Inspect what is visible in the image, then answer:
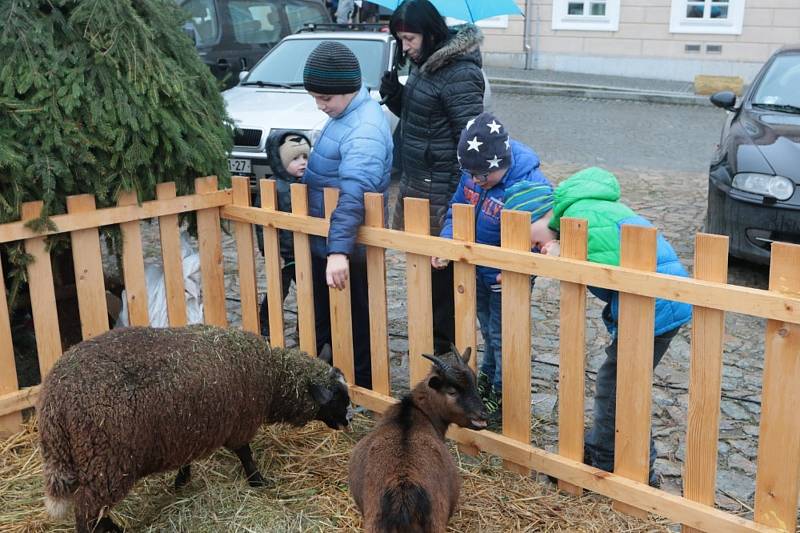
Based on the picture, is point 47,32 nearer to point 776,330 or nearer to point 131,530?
point 131,530

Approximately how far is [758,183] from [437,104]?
10.9ft

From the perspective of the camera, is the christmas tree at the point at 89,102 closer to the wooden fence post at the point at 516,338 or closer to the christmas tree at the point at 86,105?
the christmas tree at the point at 86,105

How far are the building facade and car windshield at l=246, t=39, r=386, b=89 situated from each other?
14.6m

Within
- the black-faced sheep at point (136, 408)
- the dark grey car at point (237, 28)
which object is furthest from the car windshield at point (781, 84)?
the dark grey car at point (237, 28)

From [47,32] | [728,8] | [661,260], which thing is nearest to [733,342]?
[661,260]

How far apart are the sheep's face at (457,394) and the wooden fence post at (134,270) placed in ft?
6.44

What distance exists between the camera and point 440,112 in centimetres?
505

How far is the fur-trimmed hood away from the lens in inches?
195

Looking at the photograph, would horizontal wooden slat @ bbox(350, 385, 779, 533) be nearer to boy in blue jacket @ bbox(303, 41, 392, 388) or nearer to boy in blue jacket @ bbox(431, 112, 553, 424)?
boy in blue jacket @ bbox(431, 112, 553, 424)

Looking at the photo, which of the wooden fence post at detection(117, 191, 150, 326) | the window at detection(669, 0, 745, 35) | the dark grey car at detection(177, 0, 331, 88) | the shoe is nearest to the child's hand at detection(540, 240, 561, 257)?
the shoe

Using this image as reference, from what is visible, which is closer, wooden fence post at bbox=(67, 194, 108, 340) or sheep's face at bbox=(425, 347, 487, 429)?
sheep's face at bbox=(425, 347, 487, 429)

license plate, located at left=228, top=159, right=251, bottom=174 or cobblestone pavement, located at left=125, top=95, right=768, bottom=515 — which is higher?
license plate, located at left=228, top=159, right=251, bottom=174

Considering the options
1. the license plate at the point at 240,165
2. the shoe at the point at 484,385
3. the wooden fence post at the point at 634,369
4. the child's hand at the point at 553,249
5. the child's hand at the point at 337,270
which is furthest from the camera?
the license plate at the point at 240,165

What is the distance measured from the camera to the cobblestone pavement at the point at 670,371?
4.40 metres
